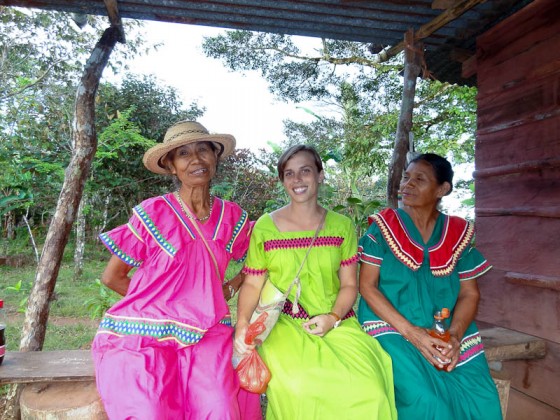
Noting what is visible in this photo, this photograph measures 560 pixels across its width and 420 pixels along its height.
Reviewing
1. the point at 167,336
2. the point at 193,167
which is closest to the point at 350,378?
the point at 167,336

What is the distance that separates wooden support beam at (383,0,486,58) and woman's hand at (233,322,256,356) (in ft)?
8.02

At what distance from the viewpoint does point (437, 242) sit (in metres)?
2.69

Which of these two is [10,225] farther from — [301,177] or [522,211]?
[522,211]

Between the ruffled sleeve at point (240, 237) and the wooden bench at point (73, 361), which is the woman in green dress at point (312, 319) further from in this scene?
the wooden bench at point (73, 361)

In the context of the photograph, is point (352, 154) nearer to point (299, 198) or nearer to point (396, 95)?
point (396, 95)

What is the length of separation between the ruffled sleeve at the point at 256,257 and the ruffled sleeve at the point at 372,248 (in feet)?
1.98

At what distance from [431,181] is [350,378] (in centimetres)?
135

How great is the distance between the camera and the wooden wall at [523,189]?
9.46 ft

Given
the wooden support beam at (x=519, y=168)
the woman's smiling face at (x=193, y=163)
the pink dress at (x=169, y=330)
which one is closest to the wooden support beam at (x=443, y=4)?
the wooden support beam at (x=519, y=168)

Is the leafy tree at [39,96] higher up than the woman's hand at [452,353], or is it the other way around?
the leafy tree at [39,96]

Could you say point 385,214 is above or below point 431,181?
below

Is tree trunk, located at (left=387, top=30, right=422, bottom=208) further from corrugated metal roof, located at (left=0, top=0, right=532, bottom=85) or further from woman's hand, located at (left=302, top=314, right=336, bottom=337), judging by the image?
woman's hand, located at (left=302, top=314, right=336, bottom=337)

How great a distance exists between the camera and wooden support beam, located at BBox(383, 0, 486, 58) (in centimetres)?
290

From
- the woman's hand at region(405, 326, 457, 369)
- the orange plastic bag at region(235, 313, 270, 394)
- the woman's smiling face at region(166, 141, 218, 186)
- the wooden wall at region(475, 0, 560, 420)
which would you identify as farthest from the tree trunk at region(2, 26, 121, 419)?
the wooden wall at region(475, 0, 560, 420)
